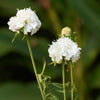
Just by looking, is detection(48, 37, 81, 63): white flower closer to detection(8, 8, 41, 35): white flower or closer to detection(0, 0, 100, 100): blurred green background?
detection(8, 8, 41, 35): white flower

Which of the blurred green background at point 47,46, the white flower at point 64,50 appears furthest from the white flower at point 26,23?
the blurred green background at point 47,46

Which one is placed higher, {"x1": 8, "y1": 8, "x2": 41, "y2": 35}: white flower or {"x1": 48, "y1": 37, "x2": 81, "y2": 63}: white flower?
{"x1": 8, "y1": 8, "x2": 41, "y2": 35}: white flower

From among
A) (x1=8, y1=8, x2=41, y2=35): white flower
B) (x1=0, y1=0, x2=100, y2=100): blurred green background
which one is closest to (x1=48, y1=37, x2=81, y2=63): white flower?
(x1=8, y1=8, x2=41, y2=35): white flower

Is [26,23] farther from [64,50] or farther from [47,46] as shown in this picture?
[47,46]

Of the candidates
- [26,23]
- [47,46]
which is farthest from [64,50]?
[47,46]

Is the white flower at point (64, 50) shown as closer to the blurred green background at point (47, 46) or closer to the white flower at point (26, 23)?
the white flower at point (26, 23)

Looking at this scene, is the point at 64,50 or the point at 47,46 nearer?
the point at 64,50

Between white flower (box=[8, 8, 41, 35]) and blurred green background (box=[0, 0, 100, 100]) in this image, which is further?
blurred green background (box=[0, 0, 100, 100])
